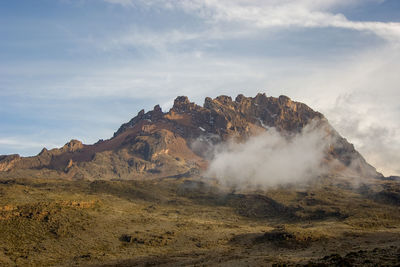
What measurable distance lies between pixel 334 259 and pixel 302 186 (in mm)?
148004

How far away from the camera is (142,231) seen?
92.9 metres

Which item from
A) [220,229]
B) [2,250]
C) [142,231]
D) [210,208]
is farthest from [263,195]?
[2,250]

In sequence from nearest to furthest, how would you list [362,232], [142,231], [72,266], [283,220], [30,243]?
[72,266] → [30,243] → [362,232] → [142,231] → [283,220]

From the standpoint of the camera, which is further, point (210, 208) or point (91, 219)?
point (210, 208)

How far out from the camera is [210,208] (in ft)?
470

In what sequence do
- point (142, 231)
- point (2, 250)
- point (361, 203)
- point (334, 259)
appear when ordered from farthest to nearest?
point (361, 203) < point (142, 231) < point (2, 250) < point (334, 259)

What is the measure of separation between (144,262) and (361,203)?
336ft

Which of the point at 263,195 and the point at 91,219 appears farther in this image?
the point at 263,195

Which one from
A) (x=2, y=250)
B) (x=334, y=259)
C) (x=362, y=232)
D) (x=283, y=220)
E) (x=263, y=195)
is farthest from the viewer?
(x=263, y=195)

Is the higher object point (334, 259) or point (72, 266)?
point (334, 259)

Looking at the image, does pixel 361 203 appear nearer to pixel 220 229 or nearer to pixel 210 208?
pixel 210 208

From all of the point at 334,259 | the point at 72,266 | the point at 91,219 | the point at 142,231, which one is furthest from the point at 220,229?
the point at 334,259

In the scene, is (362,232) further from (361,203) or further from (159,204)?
(159,204)

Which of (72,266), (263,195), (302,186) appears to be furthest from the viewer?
(302,186)
